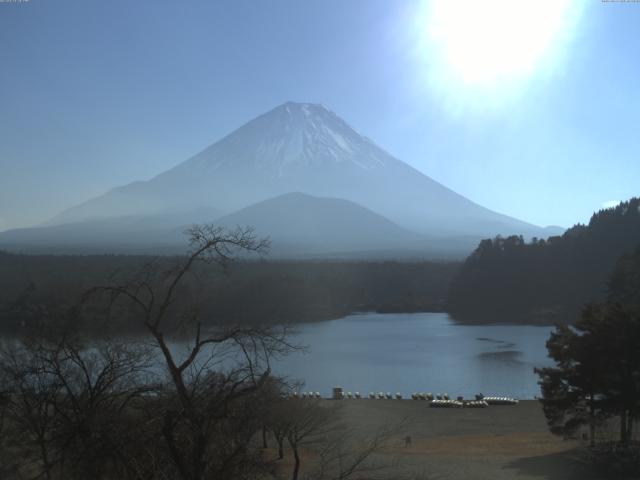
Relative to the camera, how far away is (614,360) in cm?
888

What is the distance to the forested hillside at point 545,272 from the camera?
38.9 metres

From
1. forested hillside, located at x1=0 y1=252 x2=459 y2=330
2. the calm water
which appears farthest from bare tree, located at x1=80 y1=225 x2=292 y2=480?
the calm water

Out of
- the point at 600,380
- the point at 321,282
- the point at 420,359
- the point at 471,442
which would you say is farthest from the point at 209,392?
the point at 321,282

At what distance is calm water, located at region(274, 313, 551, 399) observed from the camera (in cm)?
1903

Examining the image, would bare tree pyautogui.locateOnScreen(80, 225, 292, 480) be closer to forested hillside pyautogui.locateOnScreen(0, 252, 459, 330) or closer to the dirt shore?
the dirt shore

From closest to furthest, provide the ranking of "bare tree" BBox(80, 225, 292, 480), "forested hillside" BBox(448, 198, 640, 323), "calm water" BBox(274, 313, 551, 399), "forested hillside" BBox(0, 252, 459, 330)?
"bare tree" BBox(80, 225, 292, 480) → "calm water" BBox(274, 313, 551, 399) → "forested hillside" BBox(0, 252, 459, 330) → "forested hillside" BBox(448, 198, 640, 323)

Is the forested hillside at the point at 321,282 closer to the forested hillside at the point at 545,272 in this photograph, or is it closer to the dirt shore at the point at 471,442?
the dirt shore at the point at 471,442

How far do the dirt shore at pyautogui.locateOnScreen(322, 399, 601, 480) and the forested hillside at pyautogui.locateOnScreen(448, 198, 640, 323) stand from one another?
24180mm

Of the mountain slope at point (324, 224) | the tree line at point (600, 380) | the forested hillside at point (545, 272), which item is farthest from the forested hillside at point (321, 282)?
the mountain slope at point (324, 224)

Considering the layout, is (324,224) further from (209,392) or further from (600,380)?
(209,392)

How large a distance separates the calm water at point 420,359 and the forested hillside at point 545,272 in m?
5.07

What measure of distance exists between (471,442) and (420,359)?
488 inches

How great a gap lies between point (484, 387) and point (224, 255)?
17.0 metres

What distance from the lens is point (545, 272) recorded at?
136 ft
